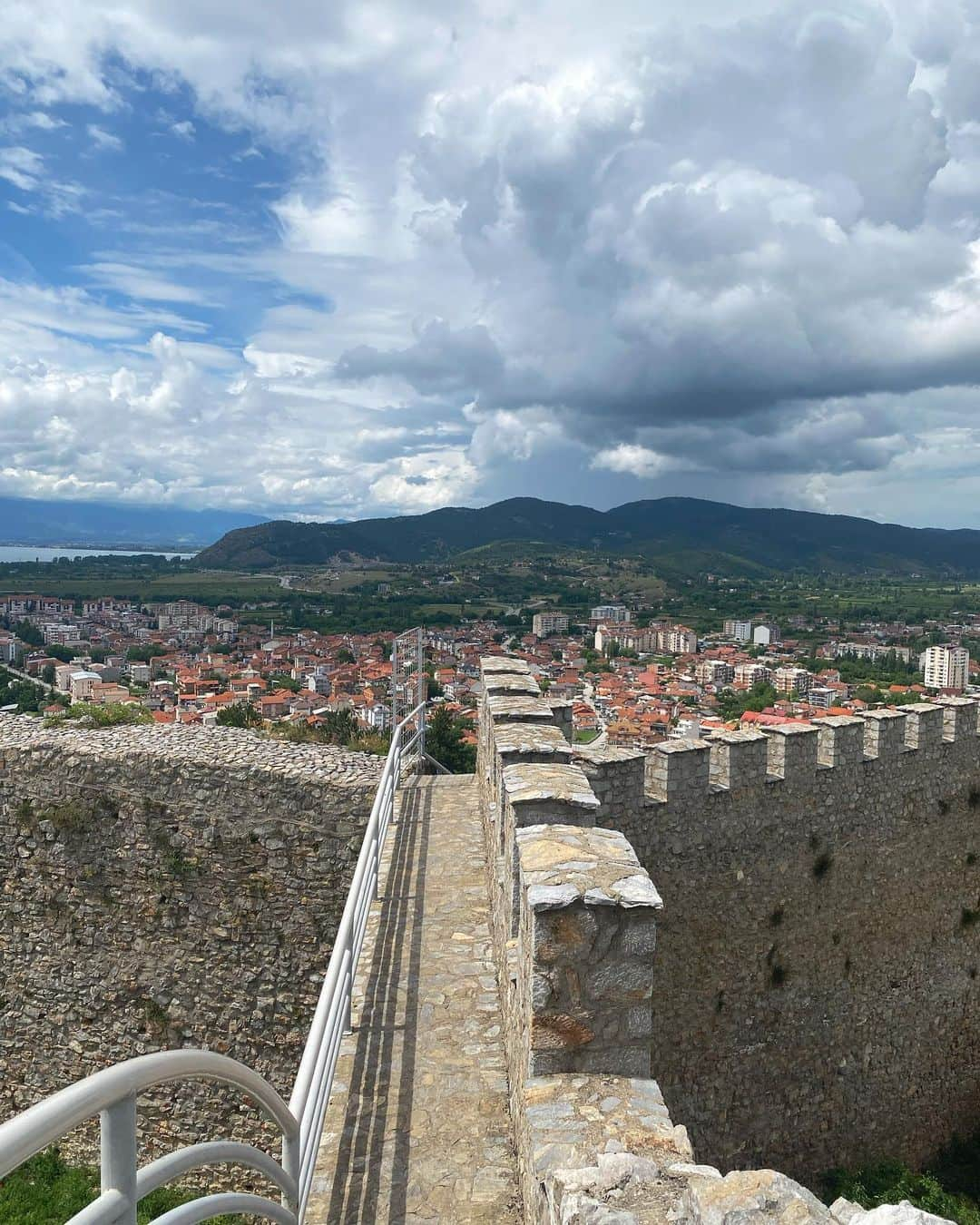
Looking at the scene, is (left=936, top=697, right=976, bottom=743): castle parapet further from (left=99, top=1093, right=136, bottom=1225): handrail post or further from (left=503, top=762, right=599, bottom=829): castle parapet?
(left=99, top=1093, right=136, bottom=1225): handrail post

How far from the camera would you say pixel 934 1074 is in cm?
861

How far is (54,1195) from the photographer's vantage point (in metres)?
6.78

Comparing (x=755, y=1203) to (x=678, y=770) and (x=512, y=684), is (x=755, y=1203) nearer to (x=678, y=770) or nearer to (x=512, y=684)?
(x=678, y=770)

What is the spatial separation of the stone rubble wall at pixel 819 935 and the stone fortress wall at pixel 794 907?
0.06 ft

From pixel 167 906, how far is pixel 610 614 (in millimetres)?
64209

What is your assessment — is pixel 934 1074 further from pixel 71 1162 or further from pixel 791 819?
pixel 71 1162

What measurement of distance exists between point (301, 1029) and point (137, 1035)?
166cm

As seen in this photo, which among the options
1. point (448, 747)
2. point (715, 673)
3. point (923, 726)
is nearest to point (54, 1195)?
point (448, 747)

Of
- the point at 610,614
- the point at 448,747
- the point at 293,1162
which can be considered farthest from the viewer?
the point at 610,614

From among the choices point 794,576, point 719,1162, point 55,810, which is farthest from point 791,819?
point 794,576

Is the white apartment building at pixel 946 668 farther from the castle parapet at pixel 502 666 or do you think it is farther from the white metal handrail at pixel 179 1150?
the white metal handrail at pixel 179 1150

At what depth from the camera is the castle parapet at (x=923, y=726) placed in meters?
8.23

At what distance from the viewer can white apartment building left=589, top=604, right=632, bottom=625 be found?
67.9 meters

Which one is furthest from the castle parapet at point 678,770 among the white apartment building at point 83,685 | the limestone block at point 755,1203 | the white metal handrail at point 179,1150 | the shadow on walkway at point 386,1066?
the white apartment building at point 83,685
